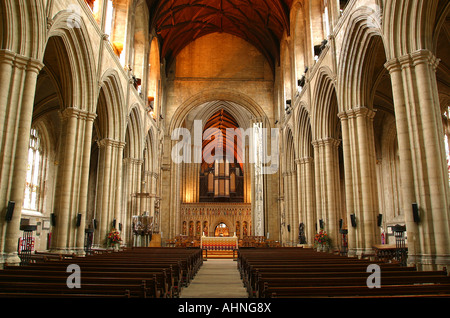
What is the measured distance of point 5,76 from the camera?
8156mm

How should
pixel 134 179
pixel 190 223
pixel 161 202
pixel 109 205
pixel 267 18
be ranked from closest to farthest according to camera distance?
pixel 109 205
pixel 134 179
pixel 267 18
pixel 161 202
pixel 190 223

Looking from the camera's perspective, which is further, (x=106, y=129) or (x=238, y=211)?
(x=238, y=211)

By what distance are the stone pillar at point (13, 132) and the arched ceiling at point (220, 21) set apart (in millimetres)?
13895

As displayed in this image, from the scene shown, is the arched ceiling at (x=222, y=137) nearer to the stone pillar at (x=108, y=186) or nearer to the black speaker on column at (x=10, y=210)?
the stone pillar at (x=108, y=186)

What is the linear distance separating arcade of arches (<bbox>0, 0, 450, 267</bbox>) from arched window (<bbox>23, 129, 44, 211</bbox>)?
0.10 metres

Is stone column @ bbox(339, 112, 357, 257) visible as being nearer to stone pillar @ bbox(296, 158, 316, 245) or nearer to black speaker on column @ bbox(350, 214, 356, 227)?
black speaker on column @ bbox(350, 214, 356, 227)

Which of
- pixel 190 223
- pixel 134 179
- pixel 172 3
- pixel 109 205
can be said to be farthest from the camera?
pixel 190 223

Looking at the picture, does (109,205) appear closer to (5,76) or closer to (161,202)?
(5,76)

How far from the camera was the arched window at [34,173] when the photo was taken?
782 inches

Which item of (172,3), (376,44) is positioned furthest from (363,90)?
(172,3)

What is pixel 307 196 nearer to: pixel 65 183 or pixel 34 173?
pixel 65 183

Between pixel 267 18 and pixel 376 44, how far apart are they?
45.5ft

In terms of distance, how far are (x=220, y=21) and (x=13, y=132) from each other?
21200 millimetres

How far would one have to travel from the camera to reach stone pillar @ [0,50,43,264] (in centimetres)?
783
